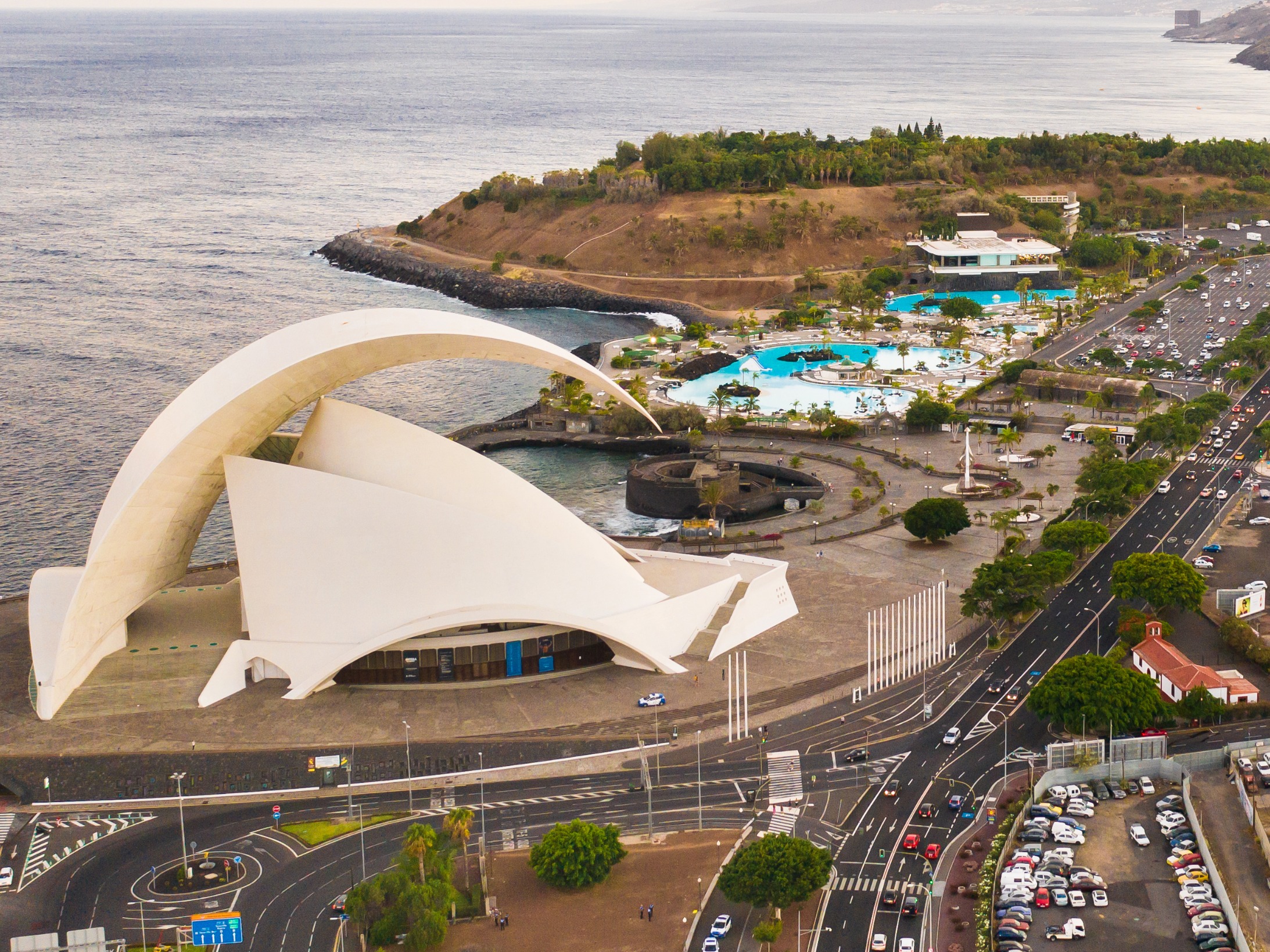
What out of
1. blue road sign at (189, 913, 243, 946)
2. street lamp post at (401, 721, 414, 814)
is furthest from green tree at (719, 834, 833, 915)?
blue road sign at (189, 913, 243, 946)

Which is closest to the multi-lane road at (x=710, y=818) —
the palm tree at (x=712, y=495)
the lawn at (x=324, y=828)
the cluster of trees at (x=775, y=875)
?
the lawn at (x=324, y=828)

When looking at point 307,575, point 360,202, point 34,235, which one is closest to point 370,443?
point 307,575

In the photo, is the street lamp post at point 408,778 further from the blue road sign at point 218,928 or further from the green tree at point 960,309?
the green tree at point 960,309

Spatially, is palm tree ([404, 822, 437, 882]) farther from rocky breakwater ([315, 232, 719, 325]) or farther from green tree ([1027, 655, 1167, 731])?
rocky breakwater ([315, 232, 719, 325])

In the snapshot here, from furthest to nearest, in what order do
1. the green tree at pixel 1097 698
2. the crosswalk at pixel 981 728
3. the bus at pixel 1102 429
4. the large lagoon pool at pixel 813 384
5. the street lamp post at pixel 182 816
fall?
1. the large lagoon pool at pixel 813 384
2. the bus at pixel 1102 429
3. the crosswalk at pixel 981 728
4. the green tree at pixel 1097 698
5. the street lamp post at pixel 182 816

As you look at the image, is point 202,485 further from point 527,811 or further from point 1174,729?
point 1174,729

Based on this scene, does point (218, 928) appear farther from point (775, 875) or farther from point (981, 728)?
point (981, 728)
